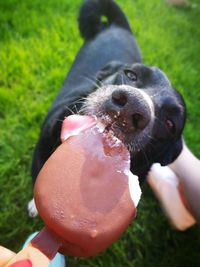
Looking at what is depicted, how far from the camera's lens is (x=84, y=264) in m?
2.41

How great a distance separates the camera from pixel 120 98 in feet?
5.65

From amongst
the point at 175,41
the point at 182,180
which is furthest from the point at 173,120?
the point at 175,41

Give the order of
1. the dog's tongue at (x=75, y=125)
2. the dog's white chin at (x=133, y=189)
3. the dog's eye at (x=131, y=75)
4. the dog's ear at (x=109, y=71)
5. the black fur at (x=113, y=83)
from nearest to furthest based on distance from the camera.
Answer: the dog's white chin at (x=133, y=189) → the dog's tongue at (x=75, y=125) → the black fur at (x=113, y=83) → the dog's eye at (x=131, y=75) → the dog's ear at (x=109, y=71)

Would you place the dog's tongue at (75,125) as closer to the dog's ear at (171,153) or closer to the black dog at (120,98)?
the black dog at (120,98)

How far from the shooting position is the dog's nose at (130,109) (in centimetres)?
164

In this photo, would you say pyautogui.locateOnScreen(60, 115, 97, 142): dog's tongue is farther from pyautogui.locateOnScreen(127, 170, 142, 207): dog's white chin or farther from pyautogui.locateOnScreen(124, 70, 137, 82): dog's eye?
pyautogui.locateOnScreen(124, 70, 137, 82): dog's eye

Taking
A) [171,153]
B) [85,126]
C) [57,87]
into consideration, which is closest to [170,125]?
[171,153]

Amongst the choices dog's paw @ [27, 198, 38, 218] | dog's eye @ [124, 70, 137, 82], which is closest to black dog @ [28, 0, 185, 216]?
dog's eye @ [124, 70, 137, 82]

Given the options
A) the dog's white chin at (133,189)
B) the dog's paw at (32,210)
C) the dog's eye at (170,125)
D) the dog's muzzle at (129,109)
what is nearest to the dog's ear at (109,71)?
the dog's eye at (170,125)

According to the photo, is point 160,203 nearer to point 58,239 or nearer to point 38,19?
point 58,239

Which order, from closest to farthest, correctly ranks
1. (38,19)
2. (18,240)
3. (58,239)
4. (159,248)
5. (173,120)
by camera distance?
(58,239)
(173,120)
(18,240)
(159,248)
(38,19)

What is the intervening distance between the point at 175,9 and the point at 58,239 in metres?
4.48

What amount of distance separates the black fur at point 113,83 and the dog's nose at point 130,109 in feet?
0.21

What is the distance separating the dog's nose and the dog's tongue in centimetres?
13
